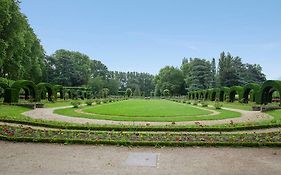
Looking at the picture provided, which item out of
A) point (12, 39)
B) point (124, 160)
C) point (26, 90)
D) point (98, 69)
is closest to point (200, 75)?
point (98, 69)

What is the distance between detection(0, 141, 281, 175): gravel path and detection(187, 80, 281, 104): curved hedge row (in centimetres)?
2182

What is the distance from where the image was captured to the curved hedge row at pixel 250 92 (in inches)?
1149

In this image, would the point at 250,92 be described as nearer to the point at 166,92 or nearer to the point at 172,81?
the point at 166,92

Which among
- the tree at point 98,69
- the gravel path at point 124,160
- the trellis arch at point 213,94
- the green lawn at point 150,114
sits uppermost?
the tree at point 98,69

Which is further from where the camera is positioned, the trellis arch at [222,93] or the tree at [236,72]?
the tree at [236,72]

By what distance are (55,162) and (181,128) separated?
23.5ft

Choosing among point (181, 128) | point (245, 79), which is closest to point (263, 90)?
point (181, 128)

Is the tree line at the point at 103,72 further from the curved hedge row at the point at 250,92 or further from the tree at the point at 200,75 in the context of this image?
the curved hedge row at the point at 250,92

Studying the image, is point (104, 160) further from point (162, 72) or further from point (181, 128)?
point (162, 72)

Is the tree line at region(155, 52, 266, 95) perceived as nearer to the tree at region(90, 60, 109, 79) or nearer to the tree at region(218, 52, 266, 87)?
the tree at region(218, 52, 266, 87)

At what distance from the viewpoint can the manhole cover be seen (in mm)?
7172

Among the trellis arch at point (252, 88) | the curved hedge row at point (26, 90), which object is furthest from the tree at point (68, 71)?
the trellis arch at point (252, 88)

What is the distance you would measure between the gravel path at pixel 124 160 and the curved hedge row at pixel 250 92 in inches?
859

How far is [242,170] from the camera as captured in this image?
6.75 m
